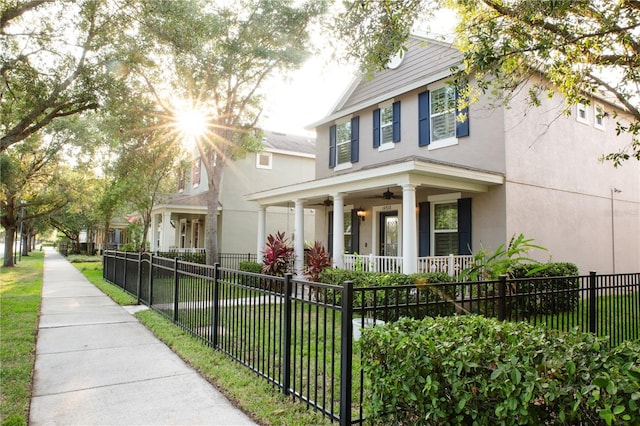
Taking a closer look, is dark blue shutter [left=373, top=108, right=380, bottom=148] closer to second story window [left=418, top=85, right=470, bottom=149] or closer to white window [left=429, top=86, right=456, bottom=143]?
second story window [left=418, top=85, right=470, bottom=149]

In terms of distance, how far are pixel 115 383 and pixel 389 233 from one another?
10083 mm

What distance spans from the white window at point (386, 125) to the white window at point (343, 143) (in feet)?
5.43

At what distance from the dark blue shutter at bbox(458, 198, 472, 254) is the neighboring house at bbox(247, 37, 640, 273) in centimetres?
3

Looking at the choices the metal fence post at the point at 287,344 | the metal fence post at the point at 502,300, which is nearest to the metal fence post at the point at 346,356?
the metal fence post at the point at 287,344

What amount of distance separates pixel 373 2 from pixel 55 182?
Result: 77.4 ft

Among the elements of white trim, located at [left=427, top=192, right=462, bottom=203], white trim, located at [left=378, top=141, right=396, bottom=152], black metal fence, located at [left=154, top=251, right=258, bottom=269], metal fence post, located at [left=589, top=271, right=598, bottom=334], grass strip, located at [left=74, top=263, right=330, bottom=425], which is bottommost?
grass strip, located at [left=74, top=263, right=330, bottom=425]

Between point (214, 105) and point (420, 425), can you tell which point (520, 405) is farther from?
point (214, 105)

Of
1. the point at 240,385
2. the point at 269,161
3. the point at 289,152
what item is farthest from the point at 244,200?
the point at 240,385

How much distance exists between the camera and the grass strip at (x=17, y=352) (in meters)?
3.77

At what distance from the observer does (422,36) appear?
1287 cm

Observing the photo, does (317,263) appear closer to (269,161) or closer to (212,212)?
(212,212)

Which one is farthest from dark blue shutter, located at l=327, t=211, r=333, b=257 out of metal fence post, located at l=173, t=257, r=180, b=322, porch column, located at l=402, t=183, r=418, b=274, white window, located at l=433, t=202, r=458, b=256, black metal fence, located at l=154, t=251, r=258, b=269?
metal fence post, located at l=173, t=257, r=180, b=322

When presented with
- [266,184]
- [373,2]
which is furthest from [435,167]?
[266,184]

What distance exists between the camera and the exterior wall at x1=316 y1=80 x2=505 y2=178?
10375mm
